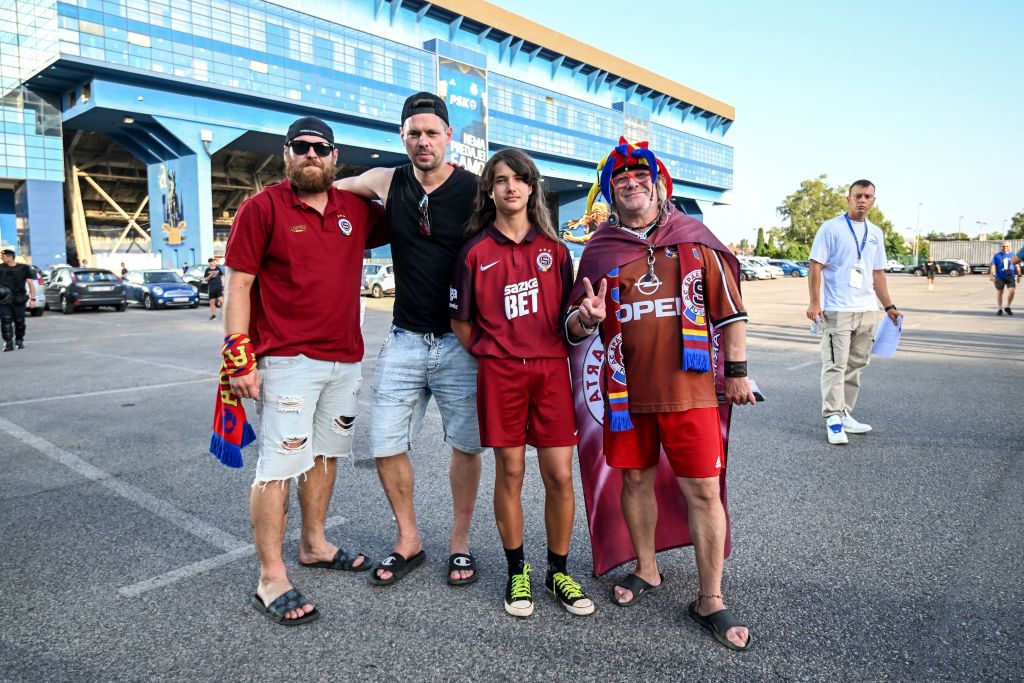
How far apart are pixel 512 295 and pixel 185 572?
214 centimetres

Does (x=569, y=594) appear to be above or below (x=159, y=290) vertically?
below

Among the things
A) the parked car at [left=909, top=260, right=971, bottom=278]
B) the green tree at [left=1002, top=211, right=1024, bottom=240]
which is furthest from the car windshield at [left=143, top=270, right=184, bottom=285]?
the green tree at [left=1002, top=211, right=1024, bottom=240]

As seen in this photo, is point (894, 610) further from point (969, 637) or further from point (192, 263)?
point (192, 263)

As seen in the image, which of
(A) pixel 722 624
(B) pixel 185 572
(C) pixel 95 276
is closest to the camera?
(A) pixel 722 624

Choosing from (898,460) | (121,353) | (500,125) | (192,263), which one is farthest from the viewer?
(500,125)

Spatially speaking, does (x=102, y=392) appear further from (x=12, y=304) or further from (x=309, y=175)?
(x=309, y=175)

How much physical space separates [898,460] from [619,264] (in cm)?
356

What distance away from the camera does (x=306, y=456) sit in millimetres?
3207

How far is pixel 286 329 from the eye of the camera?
10.2 feet

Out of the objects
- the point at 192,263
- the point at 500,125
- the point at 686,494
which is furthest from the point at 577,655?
the point at 500,125

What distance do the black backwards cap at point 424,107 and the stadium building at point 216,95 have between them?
36.7 m

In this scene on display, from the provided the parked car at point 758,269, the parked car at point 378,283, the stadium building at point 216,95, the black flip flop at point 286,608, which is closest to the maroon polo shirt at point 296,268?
the black flip flop at point 286,608

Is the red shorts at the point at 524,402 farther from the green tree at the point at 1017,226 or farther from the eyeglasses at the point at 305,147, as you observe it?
the green tree at the point at 1017,226

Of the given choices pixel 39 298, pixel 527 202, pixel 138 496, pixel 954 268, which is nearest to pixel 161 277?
pixel 39 298
